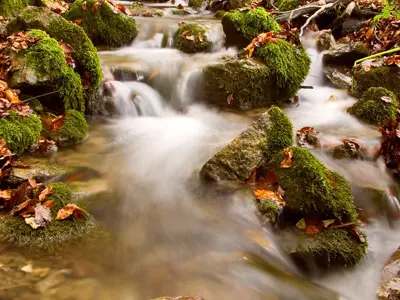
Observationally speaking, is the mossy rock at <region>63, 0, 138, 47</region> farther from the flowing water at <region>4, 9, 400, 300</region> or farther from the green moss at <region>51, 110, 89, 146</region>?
the green moss at <region>51, 110, 89, 146</region>

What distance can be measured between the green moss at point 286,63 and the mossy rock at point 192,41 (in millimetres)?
1613

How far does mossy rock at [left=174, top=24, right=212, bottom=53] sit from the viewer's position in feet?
24.9

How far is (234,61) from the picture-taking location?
6.20m

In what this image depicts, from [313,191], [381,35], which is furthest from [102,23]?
[381,35]

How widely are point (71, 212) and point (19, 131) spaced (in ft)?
4.88

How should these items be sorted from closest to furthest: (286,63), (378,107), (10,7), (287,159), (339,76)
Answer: (287,159) → (378,107) → (286,63) → (10,7) → (339,76)

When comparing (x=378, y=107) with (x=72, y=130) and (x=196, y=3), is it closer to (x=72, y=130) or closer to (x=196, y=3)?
(x=72, y=130)

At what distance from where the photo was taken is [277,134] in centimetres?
427

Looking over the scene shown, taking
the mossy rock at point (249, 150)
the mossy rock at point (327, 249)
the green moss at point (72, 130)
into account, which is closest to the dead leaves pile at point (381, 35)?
the mossy rock at point (249, 150)

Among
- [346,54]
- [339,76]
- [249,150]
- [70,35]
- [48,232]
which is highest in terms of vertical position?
[70,35]

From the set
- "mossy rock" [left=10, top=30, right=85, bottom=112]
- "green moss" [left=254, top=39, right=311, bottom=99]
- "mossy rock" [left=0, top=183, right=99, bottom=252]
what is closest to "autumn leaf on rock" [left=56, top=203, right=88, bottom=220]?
"mossy rock" [left=0, top=183, right=99, bottom=252]

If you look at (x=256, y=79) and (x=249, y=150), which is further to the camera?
(x=256, y=79)

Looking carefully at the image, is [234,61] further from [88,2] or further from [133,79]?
[88,2]

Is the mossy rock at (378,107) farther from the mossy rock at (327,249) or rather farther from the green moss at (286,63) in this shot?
the mossy rock at (327,249)
